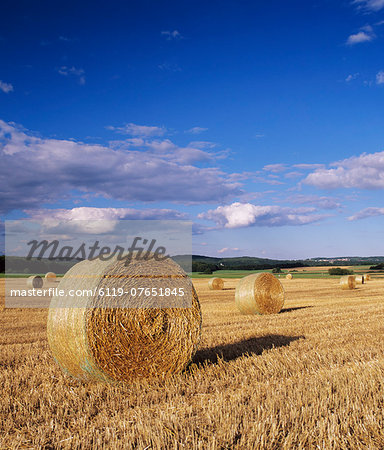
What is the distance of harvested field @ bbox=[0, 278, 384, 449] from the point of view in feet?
11.7

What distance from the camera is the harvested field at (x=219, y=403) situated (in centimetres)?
357

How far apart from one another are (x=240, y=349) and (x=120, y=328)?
8.84ft

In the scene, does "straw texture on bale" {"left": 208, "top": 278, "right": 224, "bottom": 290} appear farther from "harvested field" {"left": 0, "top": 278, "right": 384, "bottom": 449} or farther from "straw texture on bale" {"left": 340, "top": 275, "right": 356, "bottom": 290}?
"harvested field" {"left": 0, "top": 278, "right": 384, "bottom": 449}

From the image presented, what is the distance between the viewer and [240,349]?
24.3 ft

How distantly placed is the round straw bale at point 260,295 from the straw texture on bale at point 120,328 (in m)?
8.54

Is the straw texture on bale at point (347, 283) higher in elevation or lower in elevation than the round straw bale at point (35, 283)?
lower

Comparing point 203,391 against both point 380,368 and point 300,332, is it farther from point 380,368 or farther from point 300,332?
point 300,332

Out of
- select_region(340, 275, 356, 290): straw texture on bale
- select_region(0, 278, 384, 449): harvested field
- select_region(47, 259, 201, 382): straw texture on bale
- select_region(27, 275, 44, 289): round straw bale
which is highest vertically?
select_region(47, 259, 201, 382): straw texture on bale

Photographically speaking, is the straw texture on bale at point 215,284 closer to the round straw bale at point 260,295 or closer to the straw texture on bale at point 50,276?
the straw texture on bale at point 50,276

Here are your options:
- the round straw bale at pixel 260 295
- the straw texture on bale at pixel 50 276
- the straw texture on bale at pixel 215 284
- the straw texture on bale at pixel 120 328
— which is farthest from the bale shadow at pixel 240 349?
the straw texture on bale at pixel 50 276

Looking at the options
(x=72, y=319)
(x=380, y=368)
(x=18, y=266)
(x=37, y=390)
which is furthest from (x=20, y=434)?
(x=18, y=266)

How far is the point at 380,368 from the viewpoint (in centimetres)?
572

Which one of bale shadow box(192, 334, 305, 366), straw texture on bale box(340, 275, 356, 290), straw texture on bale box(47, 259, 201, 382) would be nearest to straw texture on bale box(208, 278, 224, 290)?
straw texture on bale box(340, 275, 356, 290)

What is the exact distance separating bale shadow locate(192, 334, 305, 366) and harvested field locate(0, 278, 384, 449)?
0.11ft
